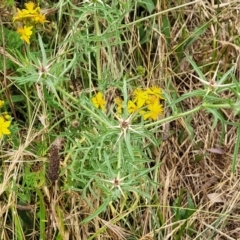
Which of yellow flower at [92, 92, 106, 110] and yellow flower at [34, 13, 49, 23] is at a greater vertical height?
yellow flower at [34, 13, 49, 23]

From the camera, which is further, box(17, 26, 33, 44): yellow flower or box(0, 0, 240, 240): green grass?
box(17, 26, 33, 44): yellow flower

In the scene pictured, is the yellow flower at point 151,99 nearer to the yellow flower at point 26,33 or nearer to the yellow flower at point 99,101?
the yellow flower at point 99,101

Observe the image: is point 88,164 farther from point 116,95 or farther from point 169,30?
point 169,30

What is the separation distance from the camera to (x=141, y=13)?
6.75ft

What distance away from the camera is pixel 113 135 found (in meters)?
1.33

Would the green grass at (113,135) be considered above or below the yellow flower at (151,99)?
below

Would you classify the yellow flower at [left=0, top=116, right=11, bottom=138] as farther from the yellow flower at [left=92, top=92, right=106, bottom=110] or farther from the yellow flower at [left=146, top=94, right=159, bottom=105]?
the yellow flower at [left=146, top=94, right=159, bottom=105]

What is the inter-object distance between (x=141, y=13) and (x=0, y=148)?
0.75 m

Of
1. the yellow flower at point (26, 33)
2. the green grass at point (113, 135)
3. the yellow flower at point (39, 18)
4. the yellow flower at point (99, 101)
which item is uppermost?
the yellow flower at point (39, 18)

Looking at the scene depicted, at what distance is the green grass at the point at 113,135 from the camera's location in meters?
1.47

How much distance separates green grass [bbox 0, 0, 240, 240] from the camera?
1.47 metres

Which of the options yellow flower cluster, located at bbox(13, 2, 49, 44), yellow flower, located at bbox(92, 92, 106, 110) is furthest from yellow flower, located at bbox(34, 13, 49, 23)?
yellow flower, located at bbox(92, 92, 106, 110)

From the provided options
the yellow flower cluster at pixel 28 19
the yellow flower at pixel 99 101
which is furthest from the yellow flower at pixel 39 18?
the yellow flower at pixel 99 101

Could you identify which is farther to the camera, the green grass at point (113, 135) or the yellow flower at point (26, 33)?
the yellow flower at point (26, 33)
